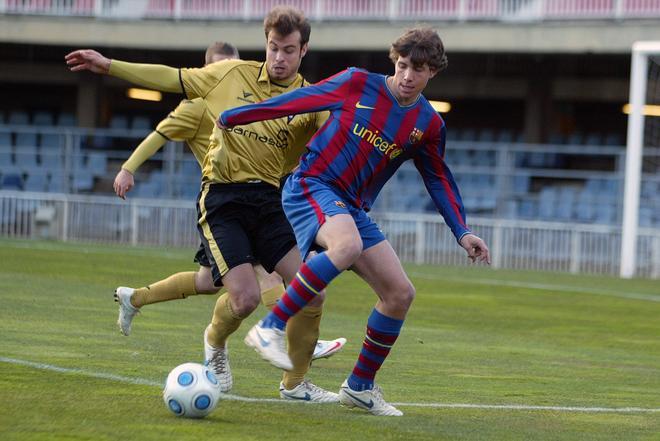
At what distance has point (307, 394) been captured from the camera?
24.6 ft

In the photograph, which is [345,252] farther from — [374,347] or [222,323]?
[222,323]

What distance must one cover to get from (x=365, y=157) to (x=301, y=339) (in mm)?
1079

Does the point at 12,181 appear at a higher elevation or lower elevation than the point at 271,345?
higher

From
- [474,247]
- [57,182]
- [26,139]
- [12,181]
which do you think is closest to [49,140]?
[26,139]

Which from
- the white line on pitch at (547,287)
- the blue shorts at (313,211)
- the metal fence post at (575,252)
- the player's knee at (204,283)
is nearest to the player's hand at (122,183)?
the player's knee at (204,283)

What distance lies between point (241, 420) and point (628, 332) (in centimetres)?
814

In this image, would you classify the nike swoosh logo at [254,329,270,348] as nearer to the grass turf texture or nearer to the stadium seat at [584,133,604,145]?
the grass turf texture

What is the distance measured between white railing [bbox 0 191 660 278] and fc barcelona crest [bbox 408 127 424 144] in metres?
15.9

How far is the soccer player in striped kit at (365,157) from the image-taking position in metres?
6.95

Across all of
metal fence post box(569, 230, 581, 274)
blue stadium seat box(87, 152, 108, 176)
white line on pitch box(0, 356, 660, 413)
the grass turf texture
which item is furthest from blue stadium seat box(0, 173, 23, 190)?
white line on pitch box(0, 356, 660, 413)

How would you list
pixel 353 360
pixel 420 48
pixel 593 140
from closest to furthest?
pixel 420 48
pixel 353 360
pixel 593 140

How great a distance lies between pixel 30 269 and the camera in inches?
686

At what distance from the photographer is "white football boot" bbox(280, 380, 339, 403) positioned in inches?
295

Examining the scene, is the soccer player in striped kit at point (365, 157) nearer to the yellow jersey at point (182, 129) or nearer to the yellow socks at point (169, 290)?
the yellow jersey at point (182, 129)
